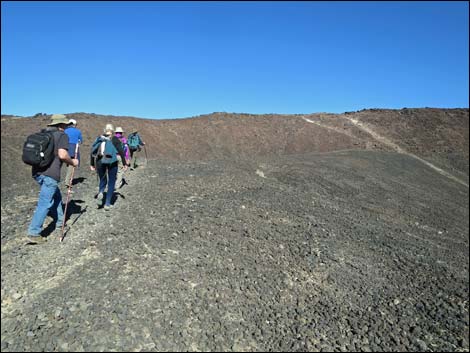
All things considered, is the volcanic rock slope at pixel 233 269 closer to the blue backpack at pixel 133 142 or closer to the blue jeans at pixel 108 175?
the blue jeans at pixel 108 175

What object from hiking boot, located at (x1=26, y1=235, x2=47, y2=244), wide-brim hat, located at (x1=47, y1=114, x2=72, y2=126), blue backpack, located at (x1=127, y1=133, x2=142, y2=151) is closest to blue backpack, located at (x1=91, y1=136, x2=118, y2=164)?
wide-brim hat, located at (x1=47, y1=114, x2=72, y2=126)

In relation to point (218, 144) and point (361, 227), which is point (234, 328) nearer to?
point (361, 227)

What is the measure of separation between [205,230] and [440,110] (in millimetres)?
48085

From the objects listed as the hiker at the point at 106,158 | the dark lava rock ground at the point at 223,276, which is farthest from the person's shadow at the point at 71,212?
the hiker at the point at 106,158

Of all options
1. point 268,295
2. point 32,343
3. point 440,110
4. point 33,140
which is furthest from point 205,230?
point 440,110

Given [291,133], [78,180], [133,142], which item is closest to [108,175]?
[78,180]

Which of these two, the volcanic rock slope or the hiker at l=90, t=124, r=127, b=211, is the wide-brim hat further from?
the volcanic rock slope

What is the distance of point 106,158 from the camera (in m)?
7.93

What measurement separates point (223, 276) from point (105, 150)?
3509 mm

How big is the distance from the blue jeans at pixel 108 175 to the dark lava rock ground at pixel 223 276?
40 centimetres

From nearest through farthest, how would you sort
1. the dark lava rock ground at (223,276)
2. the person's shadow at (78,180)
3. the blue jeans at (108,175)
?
the dark lava rock ground at (223,276) → the blue jeans at (108,175) → the person's shadow at (78,180)

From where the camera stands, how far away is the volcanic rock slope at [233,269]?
480 centimetres

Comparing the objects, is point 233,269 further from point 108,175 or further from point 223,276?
point 108,175

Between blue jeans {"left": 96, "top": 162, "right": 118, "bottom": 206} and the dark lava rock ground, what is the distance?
0.40 meters
